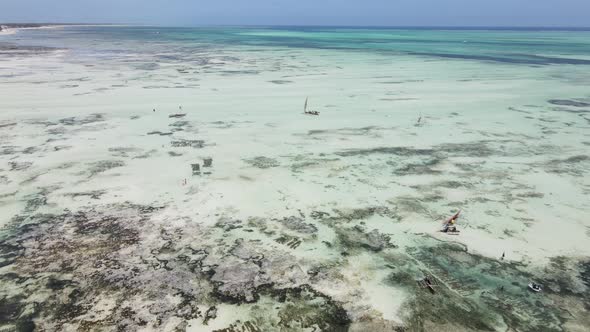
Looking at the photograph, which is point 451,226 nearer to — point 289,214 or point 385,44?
point 289,214

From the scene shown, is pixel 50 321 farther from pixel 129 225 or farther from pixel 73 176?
pixel 73 176

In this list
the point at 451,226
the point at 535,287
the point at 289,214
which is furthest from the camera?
the point at 289,214

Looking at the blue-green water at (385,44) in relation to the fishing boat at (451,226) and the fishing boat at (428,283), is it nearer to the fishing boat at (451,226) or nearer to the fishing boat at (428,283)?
the fishing boat at (451,226)

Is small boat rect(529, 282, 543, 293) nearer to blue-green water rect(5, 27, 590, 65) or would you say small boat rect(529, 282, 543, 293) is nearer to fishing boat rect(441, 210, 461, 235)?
fishing boat rect(441, 210, 461, 235)

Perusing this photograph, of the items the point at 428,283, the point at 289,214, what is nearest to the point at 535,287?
the point at 428,283

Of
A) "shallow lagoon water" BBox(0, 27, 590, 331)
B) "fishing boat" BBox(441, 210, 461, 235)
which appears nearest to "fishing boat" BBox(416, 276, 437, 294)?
"shallow lagoon water" BBox(0, 27, 590, 331)

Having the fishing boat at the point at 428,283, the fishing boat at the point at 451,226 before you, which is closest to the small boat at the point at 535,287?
the fishing boat at the point at 428,283

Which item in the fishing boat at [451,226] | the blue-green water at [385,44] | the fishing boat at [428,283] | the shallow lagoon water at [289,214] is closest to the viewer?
the shallow lagoon water at [289,214]

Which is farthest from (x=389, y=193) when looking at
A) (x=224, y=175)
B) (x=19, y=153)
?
(x=19, y=153)
